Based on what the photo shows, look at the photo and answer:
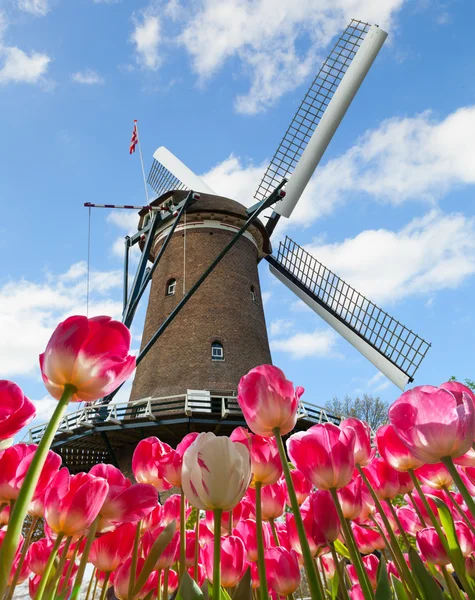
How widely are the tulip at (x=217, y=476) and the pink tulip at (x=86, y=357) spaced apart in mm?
217

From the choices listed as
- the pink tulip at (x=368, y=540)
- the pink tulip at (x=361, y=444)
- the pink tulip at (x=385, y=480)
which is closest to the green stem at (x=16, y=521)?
the pink tulip at (x=361, y=444)

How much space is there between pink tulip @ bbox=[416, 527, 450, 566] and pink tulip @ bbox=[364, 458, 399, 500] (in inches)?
5.3

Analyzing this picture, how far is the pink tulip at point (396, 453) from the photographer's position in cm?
126

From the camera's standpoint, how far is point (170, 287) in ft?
47.4

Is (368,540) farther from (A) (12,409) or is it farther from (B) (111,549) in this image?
(A) (12,409)

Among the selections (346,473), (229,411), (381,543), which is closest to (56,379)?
(346,473)

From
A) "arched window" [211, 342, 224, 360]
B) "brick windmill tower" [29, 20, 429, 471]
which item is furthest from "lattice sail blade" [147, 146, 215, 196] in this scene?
"arched window" [211, 342, 224, 360]

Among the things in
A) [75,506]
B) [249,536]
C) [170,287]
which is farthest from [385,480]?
[170,287]

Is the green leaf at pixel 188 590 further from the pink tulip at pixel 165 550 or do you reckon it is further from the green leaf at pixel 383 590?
the green leaf at pixel 383 590

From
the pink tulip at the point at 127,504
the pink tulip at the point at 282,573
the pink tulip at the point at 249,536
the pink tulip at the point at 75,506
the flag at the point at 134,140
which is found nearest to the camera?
the pink tulip at the point at 75,506

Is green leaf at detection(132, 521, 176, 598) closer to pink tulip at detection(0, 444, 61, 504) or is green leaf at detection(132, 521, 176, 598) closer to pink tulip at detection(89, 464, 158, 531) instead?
pink tulip at detection(89, 464, 158, 531)

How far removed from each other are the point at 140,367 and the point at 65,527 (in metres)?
12.8

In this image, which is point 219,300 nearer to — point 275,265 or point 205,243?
point 205,243

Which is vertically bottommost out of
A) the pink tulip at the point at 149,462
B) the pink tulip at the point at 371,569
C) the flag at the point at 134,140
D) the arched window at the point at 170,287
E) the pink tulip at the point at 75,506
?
the pink tulip at the point at 75,506
